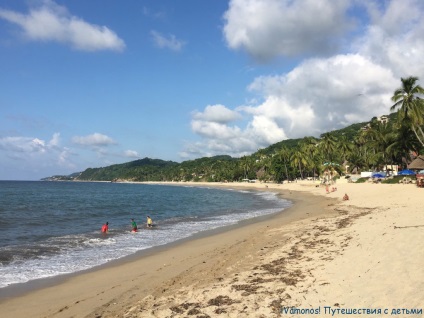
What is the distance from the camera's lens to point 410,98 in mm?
43688

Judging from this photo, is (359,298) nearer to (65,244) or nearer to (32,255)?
(32,255)

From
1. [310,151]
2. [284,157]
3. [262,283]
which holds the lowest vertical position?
[262,283]

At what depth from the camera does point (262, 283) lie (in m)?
8.73

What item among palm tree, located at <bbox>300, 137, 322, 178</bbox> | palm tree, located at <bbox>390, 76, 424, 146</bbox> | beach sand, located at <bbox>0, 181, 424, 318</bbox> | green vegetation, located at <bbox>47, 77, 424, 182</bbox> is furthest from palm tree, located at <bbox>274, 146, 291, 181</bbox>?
beach sand, located at <bbox>0, 181, 424, 318</bbox>

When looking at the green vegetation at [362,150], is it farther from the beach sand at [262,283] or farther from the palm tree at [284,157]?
the beach sand at [262,283]

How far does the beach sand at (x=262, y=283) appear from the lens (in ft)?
22.2

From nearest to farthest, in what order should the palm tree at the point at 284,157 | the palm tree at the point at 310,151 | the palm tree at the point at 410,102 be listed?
the palm tree at the point at 410,102 < the palm tree at the point at 310,151 < the palm tree at the point at 284,157

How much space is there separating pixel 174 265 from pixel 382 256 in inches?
293

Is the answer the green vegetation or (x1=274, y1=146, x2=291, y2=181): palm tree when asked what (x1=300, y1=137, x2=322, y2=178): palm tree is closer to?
the green vegetation

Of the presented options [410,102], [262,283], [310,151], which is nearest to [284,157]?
[310,151]

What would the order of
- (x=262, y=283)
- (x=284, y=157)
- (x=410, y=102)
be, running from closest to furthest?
1. (x=262, y=283)
2. (x=410, y=102)
3. (x=284, y=157)

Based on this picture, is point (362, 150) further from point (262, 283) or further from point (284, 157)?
point (262, 283)

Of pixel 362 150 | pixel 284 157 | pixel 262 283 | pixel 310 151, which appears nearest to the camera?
pixel 262 283

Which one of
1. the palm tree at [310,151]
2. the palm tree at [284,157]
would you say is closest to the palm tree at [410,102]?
the palm tree at [310,151]
